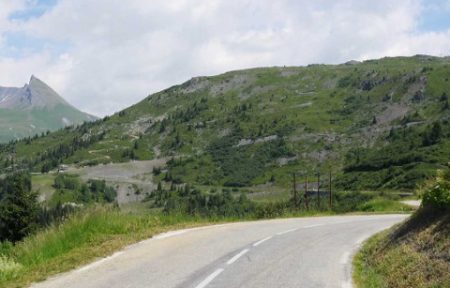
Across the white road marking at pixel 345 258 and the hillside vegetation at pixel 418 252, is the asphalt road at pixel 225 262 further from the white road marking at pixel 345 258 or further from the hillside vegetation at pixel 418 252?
the hillside vegetation at pixel 418 252

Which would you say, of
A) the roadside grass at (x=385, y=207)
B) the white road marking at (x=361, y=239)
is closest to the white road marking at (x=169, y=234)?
the white road marking at (x=361, y=239)

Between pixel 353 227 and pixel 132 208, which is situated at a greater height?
pixel 132 208

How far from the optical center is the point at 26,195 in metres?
60.9

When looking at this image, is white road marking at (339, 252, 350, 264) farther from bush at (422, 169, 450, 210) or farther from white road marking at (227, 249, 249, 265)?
white road marking at (227, 249, 249, 265)

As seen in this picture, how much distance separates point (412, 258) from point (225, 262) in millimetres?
4501

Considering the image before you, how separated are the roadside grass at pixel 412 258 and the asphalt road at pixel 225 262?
1.85 ft

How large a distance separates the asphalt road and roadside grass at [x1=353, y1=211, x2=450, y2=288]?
0.56m

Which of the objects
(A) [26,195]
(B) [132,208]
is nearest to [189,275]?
(B) [132,208]

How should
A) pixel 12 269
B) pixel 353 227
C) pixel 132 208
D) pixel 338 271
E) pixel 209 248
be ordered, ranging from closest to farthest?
1. pixel 12 269
2. pixel 338 271
3. pixel 209 248
4. pixel 132 208
5. pixel 353 227

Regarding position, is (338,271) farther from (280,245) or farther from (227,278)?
(280,245)

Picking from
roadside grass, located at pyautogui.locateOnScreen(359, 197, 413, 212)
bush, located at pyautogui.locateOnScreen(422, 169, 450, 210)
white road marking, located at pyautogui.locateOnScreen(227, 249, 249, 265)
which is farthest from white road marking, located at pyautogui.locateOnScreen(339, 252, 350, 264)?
roadside grass, located at pyautogui.locateOnScreen(359, 197, 413, 212)

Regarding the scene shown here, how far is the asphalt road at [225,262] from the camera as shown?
11.0 metres

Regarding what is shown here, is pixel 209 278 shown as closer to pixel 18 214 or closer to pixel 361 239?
pixel 361 239

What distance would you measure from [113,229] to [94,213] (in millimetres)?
828
